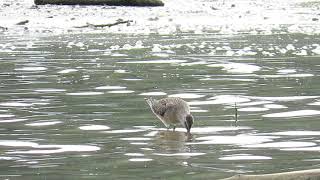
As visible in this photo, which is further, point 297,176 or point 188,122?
point 188,122

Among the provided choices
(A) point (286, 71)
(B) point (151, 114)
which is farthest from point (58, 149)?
(A) point (286, 71)

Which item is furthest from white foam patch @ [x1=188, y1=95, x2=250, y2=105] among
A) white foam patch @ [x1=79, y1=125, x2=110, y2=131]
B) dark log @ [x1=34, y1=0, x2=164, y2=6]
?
dark log @ [x1=34, y1=0, x2=164, y2=6]

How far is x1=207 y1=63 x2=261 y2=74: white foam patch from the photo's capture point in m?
15.9

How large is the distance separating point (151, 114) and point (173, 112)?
1307 mm

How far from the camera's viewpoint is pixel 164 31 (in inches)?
1122

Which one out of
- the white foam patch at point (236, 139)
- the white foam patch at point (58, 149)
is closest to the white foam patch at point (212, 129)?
the white foam patch at point (236, 139)

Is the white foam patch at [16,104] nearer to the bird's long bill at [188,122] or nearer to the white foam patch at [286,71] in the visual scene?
the bird's long bill at [188,122]

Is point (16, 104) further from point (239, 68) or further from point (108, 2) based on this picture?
point (108, 2)

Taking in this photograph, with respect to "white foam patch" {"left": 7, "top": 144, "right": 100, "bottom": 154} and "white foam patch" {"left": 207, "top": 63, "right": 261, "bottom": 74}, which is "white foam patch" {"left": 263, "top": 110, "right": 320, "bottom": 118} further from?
"white foam patch" {"left": 207, "top": 63, "right": 261, "bottom": 74}

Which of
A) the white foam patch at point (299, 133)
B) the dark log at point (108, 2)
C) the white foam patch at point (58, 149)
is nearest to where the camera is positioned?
the white foam patch at point (58, 149)

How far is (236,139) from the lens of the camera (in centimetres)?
908

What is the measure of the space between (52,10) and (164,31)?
975cm

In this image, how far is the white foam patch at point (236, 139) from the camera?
889 cm

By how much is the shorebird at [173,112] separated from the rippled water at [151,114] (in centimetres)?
16
